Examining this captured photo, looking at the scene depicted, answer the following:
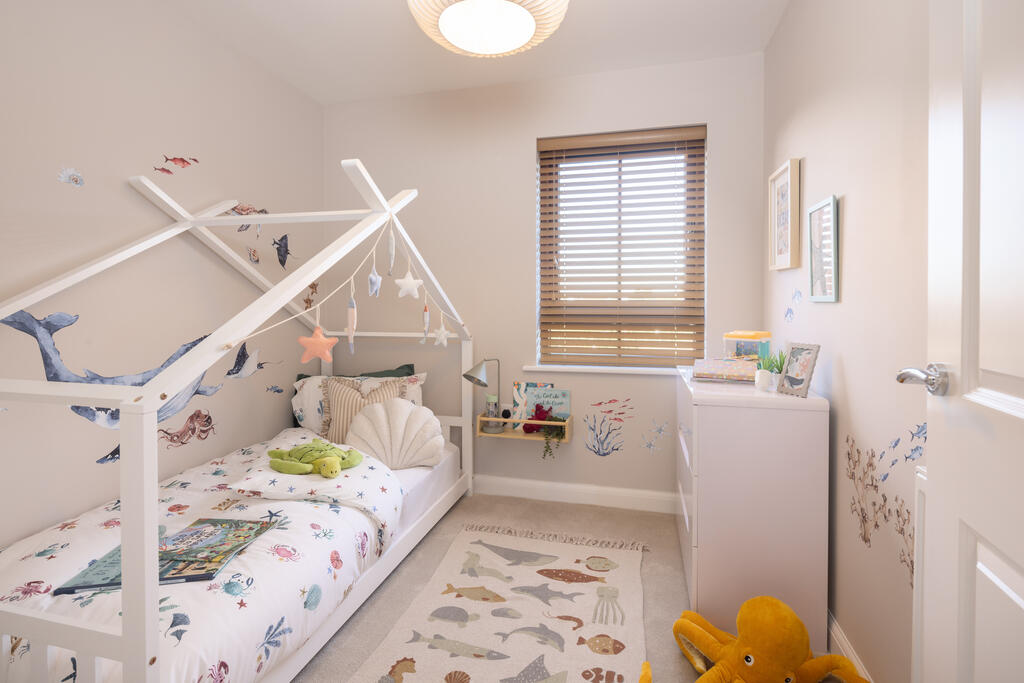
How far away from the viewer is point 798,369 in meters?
1.70

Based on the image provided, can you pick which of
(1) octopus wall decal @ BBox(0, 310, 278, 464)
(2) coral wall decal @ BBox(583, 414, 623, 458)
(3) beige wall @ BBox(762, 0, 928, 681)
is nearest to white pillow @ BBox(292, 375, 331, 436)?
(1) octopus wall decal @ BBox(0, 310, 278, 464)

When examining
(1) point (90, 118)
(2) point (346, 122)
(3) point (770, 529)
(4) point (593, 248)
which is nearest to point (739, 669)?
(3) point (770, 529)

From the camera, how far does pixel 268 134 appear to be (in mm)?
2707

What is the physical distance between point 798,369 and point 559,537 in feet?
4.41

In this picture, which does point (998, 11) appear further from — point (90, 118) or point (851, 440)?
point (90, 118)

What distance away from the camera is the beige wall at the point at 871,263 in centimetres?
119

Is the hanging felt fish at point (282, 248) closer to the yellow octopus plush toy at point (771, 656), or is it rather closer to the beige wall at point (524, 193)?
the beige wall at point (524, 193)

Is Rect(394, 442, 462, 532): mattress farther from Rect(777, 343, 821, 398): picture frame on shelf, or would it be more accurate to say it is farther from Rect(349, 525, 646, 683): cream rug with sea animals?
Rect(777, 343, 821, 398): picture frame on shelf

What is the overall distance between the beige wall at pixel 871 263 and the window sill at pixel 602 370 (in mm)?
862

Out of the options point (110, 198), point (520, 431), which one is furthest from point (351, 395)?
point (110, 198)

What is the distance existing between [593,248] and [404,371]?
132 cm

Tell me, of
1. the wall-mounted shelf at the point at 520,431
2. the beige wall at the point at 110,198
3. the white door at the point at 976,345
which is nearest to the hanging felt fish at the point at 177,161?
the beige wall at the point at 110,198

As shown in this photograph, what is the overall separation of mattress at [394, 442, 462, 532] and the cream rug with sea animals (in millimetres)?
240

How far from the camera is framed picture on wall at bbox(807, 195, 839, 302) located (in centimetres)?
160
